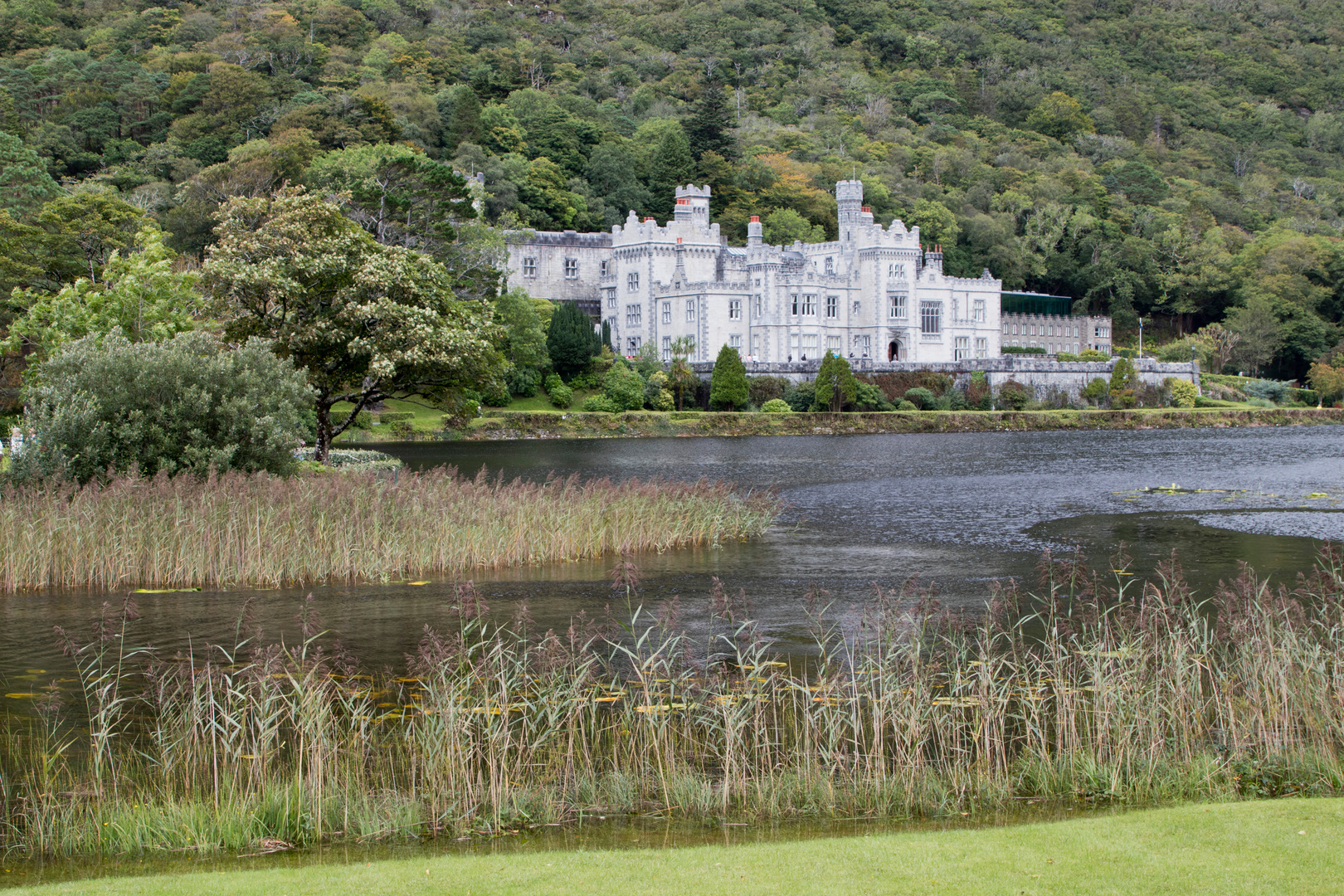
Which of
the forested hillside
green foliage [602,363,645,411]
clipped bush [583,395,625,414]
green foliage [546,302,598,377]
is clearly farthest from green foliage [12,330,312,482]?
green foliage [546,302,598,377]

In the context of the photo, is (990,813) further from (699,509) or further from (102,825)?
(699,509)

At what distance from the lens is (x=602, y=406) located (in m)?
70.5

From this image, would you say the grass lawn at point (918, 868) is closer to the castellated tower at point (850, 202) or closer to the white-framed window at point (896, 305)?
the white-framed window at point (896, 305)

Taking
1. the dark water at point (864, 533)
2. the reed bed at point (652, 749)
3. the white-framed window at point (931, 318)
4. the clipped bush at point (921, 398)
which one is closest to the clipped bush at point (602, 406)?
the dark water at point (864, 533)

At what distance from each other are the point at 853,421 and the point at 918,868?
66319 millimetres

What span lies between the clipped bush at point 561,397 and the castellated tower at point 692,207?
20.0m

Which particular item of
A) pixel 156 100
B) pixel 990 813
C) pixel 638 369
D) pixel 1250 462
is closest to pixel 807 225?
pixel 638 369

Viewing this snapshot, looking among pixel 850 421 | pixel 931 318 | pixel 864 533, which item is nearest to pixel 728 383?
pixel 850 421

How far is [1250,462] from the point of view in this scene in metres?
48.1

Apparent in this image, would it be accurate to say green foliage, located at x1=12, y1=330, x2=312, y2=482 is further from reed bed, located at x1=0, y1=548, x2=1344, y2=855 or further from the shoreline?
the shoreline

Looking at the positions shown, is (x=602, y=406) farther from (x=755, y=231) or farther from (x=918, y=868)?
(x=918, y=868)

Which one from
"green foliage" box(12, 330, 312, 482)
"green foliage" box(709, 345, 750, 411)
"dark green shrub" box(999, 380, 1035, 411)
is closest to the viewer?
"green foliage" box(12, 330, 312, 482)

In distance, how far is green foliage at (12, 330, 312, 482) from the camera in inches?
882

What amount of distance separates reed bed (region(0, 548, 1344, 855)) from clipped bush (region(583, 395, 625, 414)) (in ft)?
190
